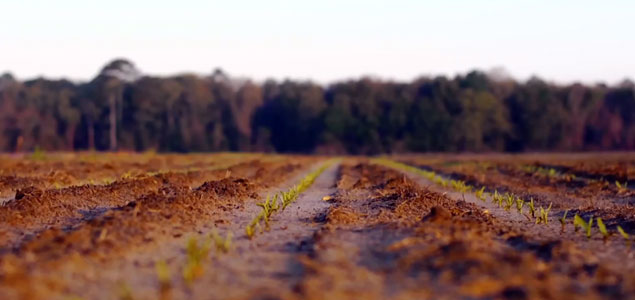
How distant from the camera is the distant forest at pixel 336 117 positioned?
66188 millimetres

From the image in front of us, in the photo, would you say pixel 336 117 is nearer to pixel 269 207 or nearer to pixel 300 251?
pixel 269 207

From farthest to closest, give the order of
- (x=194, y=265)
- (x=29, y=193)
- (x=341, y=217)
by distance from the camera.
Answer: (x=29, y=193) < (x=341, y=217) < (x=194, y=265)

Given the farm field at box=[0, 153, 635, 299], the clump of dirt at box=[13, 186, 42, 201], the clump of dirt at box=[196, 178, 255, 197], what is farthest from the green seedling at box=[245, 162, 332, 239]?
the clump of dirt at box=[13, 186, 42, 201]

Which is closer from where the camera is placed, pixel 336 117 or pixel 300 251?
pixel 300 251

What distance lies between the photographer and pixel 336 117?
224 ft

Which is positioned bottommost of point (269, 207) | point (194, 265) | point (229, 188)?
point (229, 188)

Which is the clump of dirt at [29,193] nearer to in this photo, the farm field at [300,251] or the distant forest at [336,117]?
the farm field at [300,251]

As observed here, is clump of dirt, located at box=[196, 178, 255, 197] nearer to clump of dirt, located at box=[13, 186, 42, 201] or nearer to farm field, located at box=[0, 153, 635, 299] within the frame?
farm field, located at box=[0, 153, 635, 299]

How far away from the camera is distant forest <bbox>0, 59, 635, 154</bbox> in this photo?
217 ft

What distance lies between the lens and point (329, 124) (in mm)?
68438

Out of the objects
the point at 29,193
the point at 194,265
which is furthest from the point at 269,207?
the point at 29,193

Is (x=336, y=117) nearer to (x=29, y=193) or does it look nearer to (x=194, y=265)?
(x=29, y=193)

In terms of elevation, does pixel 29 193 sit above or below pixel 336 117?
below

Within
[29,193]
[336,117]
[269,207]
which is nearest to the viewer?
[269,207]
